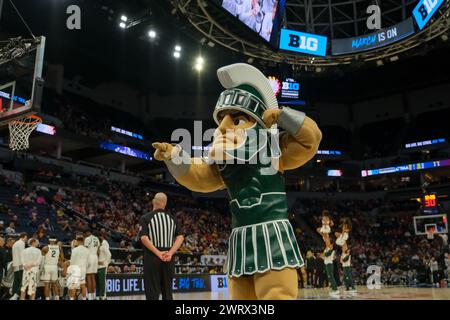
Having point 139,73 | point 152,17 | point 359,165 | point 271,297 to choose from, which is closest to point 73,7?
point 152,17

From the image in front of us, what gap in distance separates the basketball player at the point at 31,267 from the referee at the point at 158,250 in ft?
18.9

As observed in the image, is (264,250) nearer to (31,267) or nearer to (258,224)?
(258,224)

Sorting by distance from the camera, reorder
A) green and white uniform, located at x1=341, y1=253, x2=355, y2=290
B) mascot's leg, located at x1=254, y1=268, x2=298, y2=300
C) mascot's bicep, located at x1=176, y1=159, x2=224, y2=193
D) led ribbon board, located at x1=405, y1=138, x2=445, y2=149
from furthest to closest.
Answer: led ribbon board, located at x1=405, y1=138, x2=445, y2=149, green and white uniform, located at x1=341, y1=253, x2=355, y2=290, mascot's bicep, located at x1=176, y1=159, x2=224, y2=193, mascot's leg, located at x1=254, y1=268, x2=298, y2=300

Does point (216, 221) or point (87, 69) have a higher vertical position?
point (87, 69)

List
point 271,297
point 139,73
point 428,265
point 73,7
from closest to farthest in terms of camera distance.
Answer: point 271,297
point 428,265
point 73,7
point 139,73

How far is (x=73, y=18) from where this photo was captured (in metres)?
23.0

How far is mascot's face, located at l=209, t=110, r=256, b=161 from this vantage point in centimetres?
299

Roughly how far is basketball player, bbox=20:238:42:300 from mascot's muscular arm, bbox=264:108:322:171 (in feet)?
28.3

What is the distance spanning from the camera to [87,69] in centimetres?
2967

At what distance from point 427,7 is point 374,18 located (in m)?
6.11

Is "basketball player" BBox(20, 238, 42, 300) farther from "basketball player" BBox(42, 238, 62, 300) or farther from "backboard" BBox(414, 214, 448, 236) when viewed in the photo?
"backboard" BBox(414, 214, 448, 236)

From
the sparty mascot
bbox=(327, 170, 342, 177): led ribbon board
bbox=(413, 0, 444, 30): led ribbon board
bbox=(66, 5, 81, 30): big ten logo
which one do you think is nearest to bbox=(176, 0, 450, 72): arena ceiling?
bbox=(413, 0, 444, 30): led ribbon board
